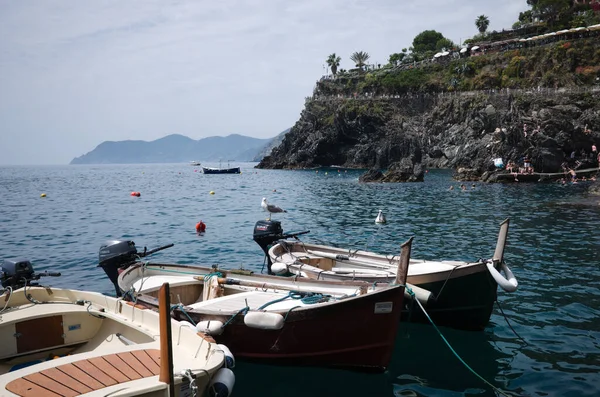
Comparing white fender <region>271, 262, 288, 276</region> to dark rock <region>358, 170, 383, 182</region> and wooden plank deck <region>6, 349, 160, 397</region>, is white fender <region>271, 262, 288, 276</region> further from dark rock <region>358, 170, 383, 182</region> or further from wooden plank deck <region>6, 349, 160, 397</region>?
dark rock <region>358, 170, 383, 182</region>

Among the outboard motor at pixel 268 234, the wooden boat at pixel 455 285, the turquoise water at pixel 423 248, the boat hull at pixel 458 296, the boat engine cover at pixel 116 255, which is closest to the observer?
the turquoise water at pixel 423 248

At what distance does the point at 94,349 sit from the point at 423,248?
15645 millimetres

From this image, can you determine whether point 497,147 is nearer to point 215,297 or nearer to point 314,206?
point 314,206

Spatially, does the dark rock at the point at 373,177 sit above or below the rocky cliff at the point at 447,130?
below

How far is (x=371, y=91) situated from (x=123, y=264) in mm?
108862

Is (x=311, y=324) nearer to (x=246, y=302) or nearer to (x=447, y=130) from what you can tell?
(x=246, y=302)

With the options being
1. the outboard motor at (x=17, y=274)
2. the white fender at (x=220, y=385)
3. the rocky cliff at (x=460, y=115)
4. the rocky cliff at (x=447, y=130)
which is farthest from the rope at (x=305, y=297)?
the rocky cliff at (x=447, y=130)

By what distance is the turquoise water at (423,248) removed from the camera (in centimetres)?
912

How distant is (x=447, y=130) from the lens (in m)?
91.1

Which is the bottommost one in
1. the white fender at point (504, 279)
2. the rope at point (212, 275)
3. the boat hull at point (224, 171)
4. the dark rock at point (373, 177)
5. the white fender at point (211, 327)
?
the white fender at point (211, 327)

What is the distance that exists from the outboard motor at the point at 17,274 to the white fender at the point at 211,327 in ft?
12.0

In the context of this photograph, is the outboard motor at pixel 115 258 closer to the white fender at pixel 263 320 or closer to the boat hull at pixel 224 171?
the white fender at pixel 263 320

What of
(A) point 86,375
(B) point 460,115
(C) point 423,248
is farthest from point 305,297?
(B) point 460,115

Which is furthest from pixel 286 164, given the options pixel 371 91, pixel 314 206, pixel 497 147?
pixel 314 206
